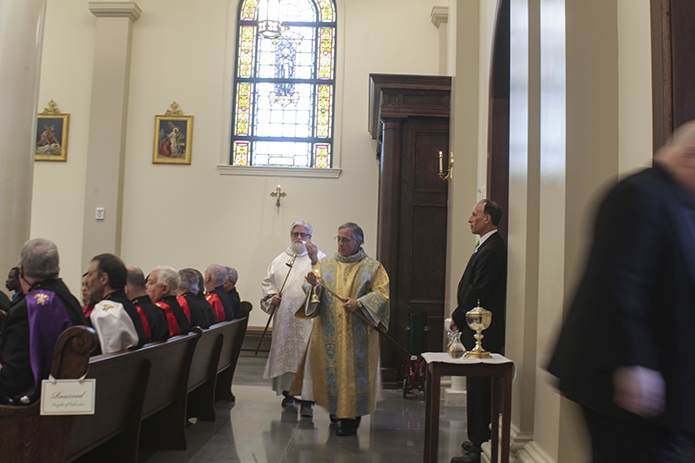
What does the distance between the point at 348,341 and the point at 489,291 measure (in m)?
1.36

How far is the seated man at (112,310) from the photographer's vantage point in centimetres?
330

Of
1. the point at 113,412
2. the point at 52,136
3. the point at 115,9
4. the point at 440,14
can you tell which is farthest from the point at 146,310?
the point at 115,9

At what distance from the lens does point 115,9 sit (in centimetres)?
1003

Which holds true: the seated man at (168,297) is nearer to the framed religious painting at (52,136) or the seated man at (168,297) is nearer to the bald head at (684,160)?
the bald head at (684,160)

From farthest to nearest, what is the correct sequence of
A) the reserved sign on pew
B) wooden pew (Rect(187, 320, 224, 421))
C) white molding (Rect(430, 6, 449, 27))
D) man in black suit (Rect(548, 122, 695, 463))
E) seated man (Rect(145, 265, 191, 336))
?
1. white molding (Rect(430, 6, 449, 27))
2. wooden pew (Rect(187, 320, 224, 421))
3. seated man (Rect(145, 265, 191, 336))
4. the reserved sign on pew
5. man in black suit (Rect(548, 122, 695, 463))

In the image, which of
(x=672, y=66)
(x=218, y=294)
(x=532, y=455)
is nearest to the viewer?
(x=672, y=66)

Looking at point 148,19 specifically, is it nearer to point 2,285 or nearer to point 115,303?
point 2,285

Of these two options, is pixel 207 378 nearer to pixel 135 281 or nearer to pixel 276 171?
pixel 135 281

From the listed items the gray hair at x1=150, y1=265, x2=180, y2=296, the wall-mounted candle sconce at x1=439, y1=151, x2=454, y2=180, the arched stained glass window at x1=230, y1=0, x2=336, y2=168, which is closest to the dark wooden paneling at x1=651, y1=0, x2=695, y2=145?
the gray hair at x1=150, y1=265, x2=180, y2=296

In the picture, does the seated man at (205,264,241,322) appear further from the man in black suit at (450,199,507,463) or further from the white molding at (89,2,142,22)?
the white molding at (89,2,142,22)

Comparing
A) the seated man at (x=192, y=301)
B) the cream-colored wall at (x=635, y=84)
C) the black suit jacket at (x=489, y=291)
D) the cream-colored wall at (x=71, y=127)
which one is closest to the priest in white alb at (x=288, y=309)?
the seated man at (x=192, y=301)

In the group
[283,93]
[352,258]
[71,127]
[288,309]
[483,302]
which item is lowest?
[288,309]

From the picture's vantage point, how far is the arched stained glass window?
10.3 m

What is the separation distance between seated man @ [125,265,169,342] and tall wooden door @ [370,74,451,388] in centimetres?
358
